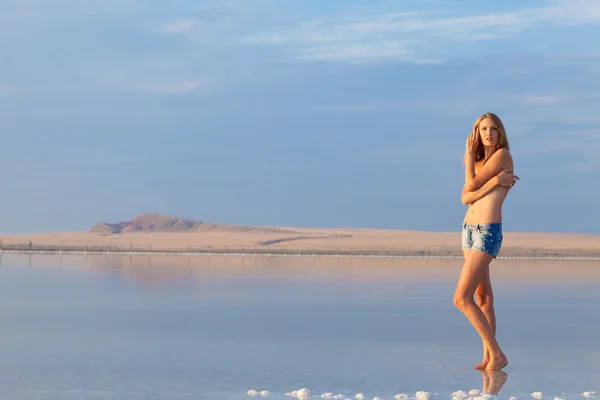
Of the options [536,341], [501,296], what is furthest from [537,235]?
[536,341]

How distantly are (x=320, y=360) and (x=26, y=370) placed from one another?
1.95m

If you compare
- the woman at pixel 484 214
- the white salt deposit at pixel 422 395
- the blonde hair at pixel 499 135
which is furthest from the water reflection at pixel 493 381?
the blonde hair at pixel 499 135

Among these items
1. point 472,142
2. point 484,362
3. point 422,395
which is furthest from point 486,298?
point 422,395

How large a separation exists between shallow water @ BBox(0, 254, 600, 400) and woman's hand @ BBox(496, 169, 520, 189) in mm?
1244

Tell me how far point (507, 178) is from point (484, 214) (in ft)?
0.96

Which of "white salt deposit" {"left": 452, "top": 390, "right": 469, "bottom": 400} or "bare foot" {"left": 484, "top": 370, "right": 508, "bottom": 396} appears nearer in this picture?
"white salt deposit" {"left": 452, "top": 390, "right": 469, "bottom": 400}

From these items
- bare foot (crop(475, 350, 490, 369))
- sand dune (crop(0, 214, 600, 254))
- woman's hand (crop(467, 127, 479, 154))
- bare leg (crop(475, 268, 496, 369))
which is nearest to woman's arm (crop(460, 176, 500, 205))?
woman's hand (crop(467, 127, 479, 154))

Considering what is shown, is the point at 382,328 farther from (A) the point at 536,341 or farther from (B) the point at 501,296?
(B) the point at 501,296

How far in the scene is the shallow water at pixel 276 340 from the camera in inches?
218

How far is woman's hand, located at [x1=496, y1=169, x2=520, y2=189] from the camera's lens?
640cm

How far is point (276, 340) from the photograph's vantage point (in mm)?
7570

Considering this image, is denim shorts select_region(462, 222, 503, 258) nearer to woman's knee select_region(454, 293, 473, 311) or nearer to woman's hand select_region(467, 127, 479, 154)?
woman's knee select_region(454, 293, 473, 311)

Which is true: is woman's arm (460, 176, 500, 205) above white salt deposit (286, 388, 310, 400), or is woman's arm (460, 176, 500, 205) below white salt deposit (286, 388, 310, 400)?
above

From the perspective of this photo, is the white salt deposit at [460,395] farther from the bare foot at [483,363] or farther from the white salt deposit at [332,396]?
the bare foot at [483,363]
